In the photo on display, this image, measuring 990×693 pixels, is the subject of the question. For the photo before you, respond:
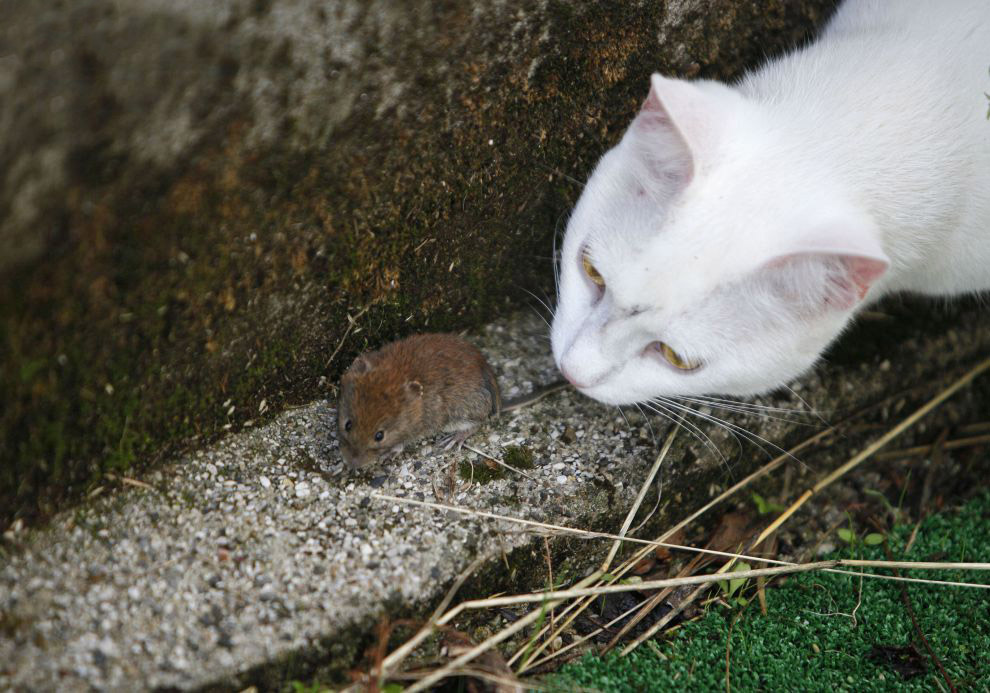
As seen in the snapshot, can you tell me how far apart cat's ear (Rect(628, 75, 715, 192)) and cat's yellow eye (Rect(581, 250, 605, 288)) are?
0.31 meters

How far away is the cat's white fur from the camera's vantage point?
2.13 metres

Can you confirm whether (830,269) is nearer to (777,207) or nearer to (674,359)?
(777,207)

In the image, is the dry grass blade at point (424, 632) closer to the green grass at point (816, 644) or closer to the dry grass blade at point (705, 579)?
the dry grass blade at point (705, 579)

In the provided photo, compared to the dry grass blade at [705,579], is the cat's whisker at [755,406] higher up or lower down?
higher up

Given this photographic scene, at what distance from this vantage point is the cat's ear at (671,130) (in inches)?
80.9

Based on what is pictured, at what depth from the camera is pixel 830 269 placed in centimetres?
204

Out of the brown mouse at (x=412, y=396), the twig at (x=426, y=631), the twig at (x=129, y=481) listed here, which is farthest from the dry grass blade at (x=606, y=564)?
the twig at (x=129, y=481)

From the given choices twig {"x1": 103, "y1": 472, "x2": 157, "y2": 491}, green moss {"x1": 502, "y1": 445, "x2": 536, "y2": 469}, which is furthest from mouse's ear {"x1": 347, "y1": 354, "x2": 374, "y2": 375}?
twig {"x1": 103, "y1": 472, "x2": 157, "y2": 491}

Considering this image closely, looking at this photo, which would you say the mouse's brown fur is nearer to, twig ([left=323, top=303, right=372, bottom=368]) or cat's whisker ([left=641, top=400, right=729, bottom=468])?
twig ([left=323, top=303, right=372, bottom=368])

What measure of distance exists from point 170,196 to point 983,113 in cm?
240

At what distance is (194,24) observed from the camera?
1727 mm

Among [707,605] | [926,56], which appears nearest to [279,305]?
[707,605]

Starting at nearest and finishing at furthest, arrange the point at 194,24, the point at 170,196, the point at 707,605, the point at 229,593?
1. the point at 194,24
2. the point at 170,196
3. the point at 229,593
4. the point at 707,605

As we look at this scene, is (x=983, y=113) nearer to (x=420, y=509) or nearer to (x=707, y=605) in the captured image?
(x=707, y=605)
